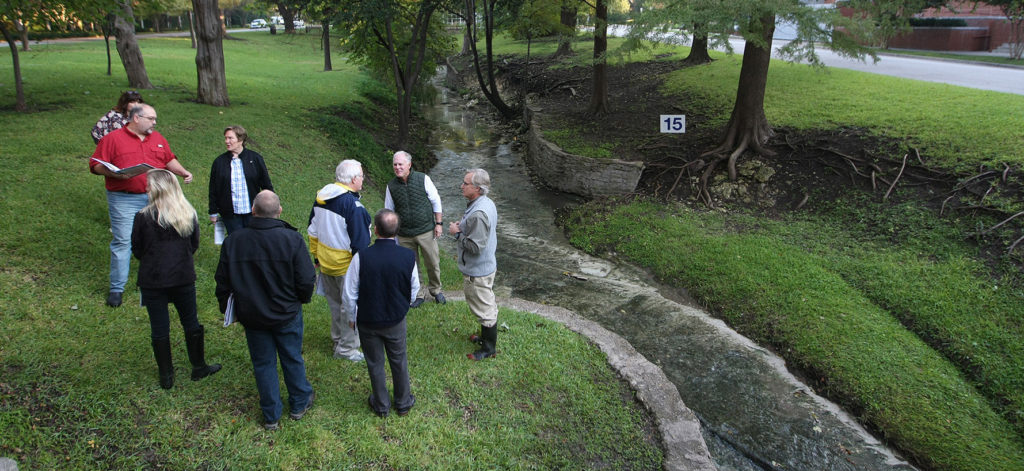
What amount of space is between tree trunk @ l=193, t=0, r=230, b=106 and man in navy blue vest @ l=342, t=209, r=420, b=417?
1166 centimetres

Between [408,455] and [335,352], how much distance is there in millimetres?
1503

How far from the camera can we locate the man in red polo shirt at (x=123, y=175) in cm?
506

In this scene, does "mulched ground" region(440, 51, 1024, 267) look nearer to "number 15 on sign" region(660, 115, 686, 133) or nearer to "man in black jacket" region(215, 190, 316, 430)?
"number 15 on sign" region(660, 115, 686, 133)

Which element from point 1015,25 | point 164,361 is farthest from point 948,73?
point 164,361

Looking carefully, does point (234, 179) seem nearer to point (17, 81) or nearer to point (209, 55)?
point (17, 81)

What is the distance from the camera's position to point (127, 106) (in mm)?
5809

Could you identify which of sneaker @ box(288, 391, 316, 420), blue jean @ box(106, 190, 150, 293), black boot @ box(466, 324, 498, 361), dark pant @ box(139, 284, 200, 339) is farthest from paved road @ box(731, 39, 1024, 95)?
dark pant @ box(139, 284, 200, 339)

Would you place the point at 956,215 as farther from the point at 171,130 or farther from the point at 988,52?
the point at 988,52

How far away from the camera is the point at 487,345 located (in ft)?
17.9

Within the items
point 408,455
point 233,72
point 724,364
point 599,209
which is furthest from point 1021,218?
point 233,72

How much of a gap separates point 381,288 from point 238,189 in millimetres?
2646

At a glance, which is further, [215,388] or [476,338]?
[476,338]

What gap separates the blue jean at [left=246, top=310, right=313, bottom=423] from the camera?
394 cm

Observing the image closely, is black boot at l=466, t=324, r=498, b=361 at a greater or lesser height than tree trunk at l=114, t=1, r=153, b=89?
lesser
